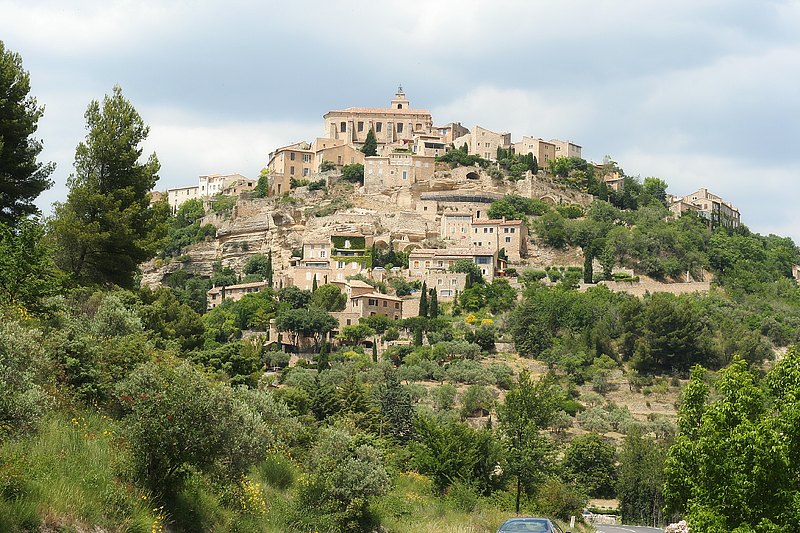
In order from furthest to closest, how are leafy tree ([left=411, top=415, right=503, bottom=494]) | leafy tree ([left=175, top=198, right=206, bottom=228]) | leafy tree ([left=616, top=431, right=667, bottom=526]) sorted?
leafy tree ([left=175, top=198, right=206, bottom=228])
leafy tree ([left=616, top=431, right=667, bottom=526])
leafy tree ([left=411, top=415, right=503, bottom=494])

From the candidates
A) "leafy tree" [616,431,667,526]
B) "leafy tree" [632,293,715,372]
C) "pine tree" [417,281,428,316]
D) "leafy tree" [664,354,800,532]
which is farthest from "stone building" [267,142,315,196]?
"leafy tree" [664,354,800,532]

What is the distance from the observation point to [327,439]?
2228 cm

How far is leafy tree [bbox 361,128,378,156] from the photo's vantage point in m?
119

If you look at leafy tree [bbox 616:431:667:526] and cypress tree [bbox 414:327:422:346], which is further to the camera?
cypress tree [bbox 414:327:422:346]

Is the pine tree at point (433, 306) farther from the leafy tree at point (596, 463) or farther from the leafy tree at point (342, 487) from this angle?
the leafy tree at point (342, 487)

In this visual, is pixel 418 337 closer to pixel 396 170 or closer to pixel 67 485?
pixel 396 170

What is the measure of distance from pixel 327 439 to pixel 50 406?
6.67 metres

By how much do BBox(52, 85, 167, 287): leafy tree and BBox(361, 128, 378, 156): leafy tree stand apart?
282 ft

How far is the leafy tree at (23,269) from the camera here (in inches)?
891

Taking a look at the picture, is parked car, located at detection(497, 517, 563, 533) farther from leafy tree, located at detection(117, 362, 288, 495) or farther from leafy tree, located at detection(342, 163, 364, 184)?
leafy tree, located at detection(342, 163, 364, 184)

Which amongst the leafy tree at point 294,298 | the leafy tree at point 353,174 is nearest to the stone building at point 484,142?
the leafy tree at point 353,174

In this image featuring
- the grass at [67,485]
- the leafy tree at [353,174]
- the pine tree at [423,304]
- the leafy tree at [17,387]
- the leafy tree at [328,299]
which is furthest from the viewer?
the leafy tree at [353,174]

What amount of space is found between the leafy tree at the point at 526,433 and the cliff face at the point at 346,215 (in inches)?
2693

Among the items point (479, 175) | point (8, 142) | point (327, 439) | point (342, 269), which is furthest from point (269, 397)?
point (479, 175)
